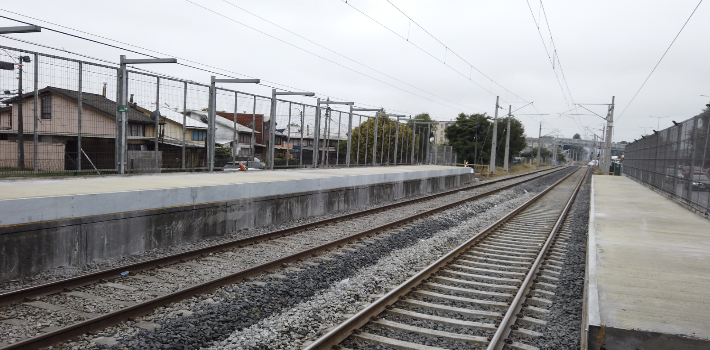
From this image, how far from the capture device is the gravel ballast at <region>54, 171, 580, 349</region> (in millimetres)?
5453

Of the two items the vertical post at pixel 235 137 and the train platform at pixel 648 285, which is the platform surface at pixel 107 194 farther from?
the train platform at pixel 648 285

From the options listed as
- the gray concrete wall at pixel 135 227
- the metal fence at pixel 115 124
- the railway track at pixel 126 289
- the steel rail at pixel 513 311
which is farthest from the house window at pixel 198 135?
the steel rail at pixel 513 311

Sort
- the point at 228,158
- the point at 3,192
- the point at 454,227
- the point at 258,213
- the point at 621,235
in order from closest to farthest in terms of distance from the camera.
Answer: the point at 3,192, the point at 621,235, the point at 258,213, the point at 454,227, the point at 228,158

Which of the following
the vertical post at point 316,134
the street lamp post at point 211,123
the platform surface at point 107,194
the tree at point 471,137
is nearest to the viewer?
the platform surface at point 107,194

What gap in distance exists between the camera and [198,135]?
15820 millimetres

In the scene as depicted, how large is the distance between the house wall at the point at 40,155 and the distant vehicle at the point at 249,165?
6.14 m

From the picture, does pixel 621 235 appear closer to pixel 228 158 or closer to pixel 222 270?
pixel 222 270

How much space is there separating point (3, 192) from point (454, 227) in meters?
10.4

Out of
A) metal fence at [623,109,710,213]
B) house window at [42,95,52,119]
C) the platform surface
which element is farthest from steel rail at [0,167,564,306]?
metal fence at [623,109,710,213]

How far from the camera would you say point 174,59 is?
13523 millimetres

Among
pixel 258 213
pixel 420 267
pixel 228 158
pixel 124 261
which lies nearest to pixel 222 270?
pixel 124 261

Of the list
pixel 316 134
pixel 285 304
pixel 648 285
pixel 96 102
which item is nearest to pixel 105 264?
pixel 285 304

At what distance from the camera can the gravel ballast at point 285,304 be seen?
5453mm

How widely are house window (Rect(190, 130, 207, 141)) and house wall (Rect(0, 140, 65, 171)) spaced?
13.4 ft
